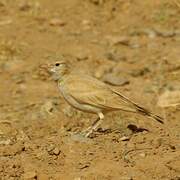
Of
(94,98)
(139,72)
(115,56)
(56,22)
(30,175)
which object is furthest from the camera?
(56,22)

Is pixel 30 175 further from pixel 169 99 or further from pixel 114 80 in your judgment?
pixel 114 80

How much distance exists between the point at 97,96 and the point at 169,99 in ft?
7.02

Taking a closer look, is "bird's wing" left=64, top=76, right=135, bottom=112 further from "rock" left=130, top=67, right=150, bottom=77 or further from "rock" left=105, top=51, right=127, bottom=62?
"rock" left=105, top=51, right=127, bottom=62

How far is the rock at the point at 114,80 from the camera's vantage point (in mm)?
11883

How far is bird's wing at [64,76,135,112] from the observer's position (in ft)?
28.9

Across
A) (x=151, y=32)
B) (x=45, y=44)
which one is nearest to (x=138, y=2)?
(x=151, y=32)

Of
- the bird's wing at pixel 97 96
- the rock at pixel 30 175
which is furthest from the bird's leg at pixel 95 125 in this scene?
the rock at pixel 30 175

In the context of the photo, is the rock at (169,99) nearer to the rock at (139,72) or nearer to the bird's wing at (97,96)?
the rock at (139,72)

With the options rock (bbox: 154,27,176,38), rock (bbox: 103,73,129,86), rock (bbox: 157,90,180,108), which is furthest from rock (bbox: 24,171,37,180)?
rock (bbox: 154,27,176,38)

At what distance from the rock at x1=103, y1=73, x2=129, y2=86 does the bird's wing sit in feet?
9.57

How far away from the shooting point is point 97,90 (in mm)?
8914

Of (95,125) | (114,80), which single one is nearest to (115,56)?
(114,80)

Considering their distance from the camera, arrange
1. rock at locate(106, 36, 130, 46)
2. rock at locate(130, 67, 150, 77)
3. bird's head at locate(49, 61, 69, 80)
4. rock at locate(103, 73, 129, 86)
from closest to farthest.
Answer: bird's head at locate(49, 61, 69, 80)
rock at locate(103, 73, 129, 86)
rock at locate(130, 67, 150, 77)
rock at locate(106, 36, 130, 46)

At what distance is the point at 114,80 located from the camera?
12.0m
